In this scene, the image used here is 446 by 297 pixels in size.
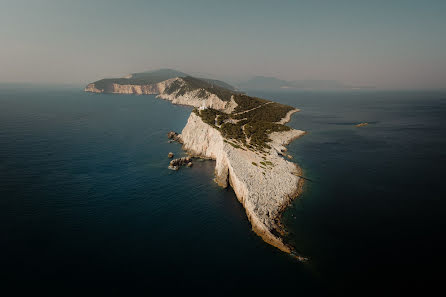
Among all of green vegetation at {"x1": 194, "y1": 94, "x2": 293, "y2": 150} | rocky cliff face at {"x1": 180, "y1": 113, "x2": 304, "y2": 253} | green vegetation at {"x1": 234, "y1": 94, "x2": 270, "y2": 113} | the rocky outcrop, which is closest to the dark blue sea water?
rocky cliff face at {"x1": 180, "y1": 113, "x2": 304, "y2": 253}

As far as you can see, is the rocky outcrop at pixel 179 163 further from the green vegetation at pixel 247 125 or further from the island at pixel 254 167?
the green vegetation at pixel 247 125

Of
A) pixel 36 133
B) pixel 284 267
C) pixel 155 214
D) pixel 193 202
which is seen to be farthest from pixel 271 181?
pixel 36 133

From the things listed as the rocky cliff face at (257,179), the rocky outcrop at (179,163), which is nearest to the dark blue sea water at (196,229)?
the rocky cliff face at (257,179)

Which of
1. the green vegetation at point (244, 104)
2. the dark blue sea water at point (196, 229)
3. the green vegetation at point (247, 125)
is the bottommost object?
the dark blue sea water at point (196, 229)

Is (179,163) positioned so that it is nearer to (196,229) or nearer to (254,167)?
(254,167)

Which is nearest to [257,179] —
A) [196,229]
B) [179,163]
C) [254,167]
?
[254,167]

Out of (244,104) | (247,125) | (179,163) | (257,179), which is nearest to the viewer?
(257,179)

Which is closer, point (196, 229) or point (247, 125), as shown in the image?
point (196, 229)
